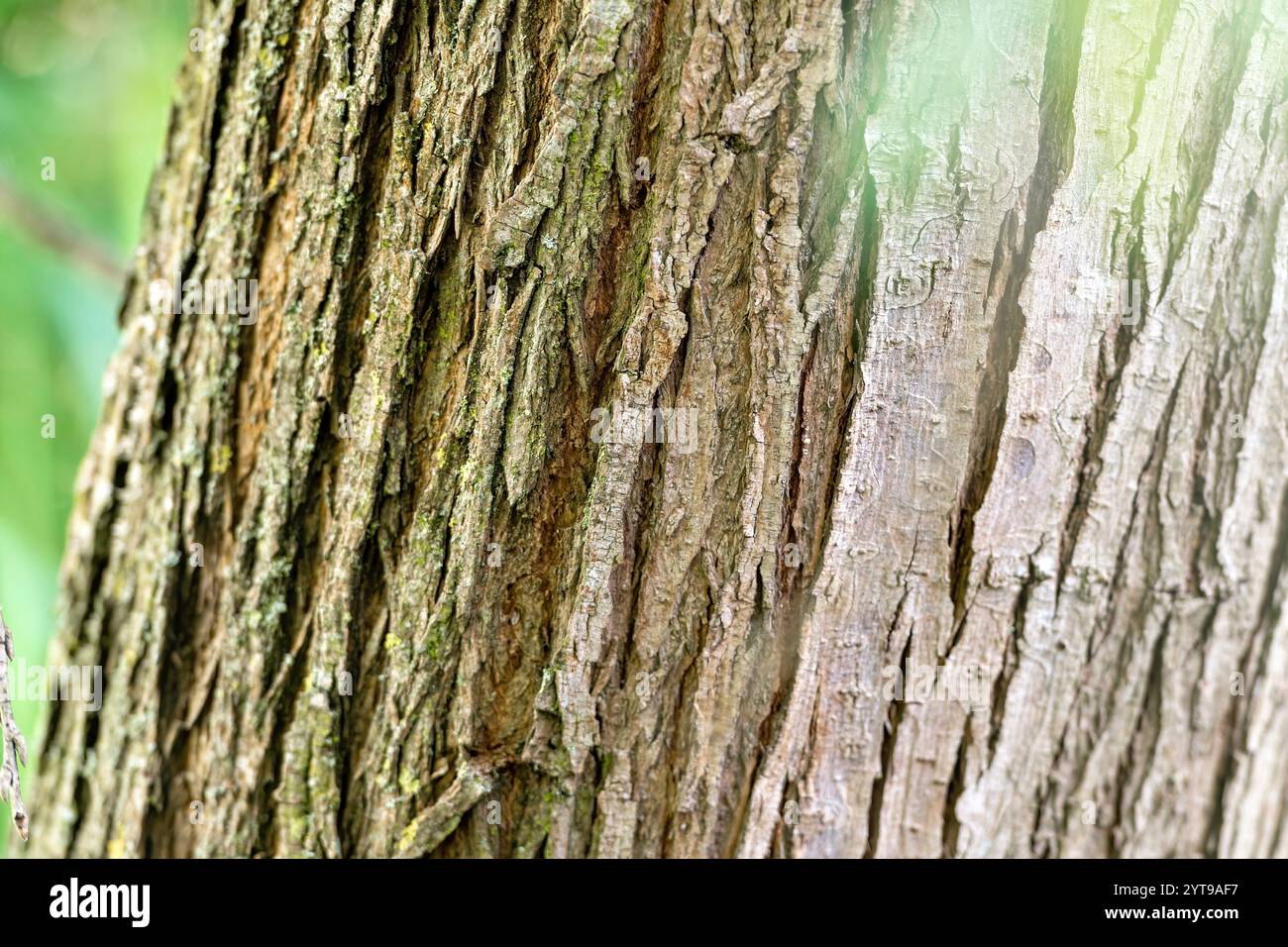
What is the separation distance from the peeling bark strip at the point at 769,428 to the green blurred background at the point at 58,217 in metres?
0.74

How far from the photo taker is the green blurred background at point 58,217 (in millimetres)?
1473

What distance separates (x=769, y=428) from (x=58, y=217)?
1.45 metres

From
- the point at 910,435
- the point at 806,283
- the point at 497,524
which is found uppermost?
the point at 806,283

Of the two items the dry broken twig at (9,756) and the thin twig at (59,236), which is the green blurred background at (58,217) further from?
the dry broken twig at (9,756)

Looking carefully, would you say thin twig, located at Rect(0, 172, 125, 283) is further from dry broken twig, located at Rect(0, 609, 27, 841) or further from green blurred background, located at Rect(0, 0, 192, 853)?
dry broken twig, located at Rect(0, 609, 27, 841)

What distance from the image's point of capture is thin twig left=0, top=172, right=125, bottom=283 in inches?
57.8

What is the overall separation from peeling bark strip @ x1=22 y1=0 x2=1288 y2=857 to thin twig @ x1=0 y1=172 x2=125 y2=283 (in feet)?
2.37

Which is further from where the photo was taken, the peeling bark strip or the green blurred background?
the green blurred background

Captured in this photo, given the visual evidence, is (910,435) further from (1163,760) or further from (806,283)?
(1163,760)

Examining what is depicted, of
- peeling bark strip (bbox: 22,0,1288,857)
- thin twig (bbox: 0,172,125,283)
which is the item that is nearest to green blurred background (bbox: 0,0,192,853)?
thin twig (bbox: 0,172,125,283)

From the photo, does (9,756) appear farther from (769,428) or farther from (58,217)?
(58,217)

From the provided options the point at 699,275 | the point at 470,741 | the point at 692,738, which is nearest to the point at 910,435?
the point at 699,275

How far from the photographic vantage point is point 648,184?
0.83 metres

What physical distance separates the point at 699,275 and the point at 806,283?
0.11 m
